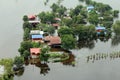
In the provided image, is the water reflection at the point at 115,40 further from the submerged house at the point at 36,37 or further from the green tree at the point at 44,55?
the green tree at the point at 44,55

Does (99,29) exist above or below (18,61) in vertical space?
above

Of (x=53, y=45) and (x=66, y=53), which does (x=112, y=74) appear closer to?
(x=66, y=53)

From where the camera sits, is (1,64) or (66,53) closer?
(1,64)

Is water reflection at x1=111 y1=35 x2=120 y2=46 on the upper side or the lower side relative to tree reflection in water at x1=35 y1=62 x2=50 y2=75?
upper

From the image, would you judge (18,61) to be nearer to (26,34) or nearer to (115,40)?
(26,34)

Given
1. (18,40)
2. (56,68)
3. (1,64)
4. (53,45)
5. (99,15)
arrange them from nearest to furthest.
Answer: (1,64)
(56,68)
(53,45)
(18,40)
(99,15)

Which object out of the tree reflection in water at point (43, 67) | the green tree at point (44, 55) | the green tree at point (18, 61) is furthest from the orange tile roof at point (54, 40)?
the green tree at point (18, 61)

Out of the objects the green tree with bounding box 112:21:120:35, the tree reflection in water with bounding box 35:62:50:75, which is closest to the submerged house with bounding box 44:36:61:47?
the tree reflection in water with bounding box 35:62:50:75

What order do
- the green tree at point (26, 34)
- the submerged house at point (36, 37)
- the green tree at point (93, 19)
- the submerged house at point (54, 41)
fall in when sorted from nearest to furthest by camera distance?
the submerged house at point (54, 41), the submerged house at point (36, 37), the green tree at point (26, 34), the green tree at point (93, 19)

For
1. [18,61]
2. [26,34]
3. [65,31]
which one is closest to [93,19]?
[65,31]

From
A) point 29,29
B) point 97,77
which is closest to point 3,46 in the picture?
point 29,29

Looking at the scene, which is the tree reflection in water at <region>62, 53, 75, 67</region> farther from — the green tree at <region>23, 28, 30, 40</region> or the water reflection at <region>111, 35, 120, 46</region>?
the water reflection at <region>111, 35, 120, 46</region>
